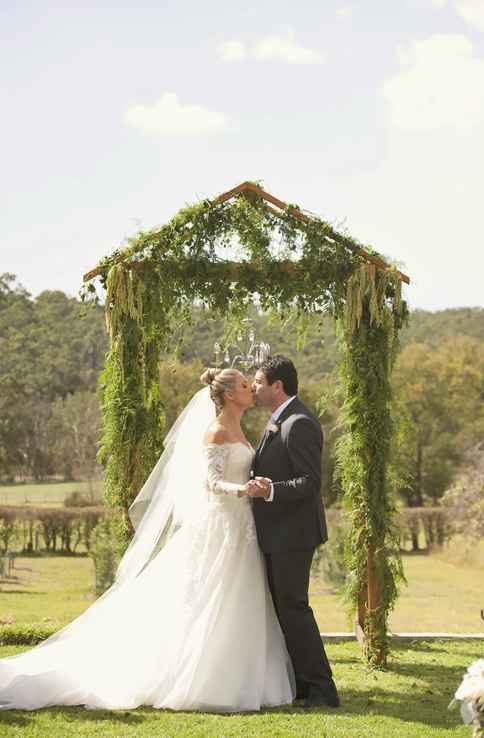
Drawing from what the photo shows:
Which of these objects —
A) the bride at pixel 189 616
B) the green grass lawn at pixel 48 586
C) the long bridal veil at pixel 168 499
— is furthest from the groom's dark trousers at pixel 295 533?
the green grass lawn at pixel 48 586

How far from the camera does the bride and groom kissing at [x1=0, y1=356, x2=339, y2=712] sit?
599cm

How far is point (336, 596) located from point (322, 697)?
1108 cm

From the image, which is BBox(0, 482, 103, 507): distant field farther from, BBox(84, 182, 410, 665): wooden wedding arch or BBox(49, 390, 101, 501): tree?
BBox(84, 182, 410, 665): wooden wedding arch

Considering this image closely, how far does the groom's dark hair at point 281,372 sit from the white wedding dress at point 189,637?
50cm

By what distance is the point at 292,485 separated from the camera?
6.12 meters

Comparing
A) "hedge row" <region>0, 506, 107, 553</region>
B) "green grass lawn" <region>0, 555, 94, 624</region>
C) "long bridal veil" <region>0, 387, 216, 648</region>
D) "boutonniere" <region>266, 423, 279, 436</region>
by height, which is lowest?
"green grass lawn" <region>0, 555, 94, 624</region>

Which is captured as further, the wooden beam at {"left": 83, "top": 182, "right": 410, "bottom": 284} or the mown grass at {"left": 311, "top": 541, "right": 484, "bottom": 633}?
the mown grass at {"left": 311, "top": 541, "right": 484, "bottom": 633}

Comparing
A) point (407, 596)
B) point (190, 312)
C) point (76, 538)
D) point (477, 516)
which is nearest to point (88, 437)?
point (76, 538)

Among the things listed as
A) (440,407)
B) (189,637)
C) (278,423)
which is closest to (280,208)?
(278,423)

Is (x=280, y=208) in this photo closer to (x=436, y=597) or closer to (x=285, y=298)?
(x=285, y=298)

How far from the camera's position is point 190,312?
8.26 metres

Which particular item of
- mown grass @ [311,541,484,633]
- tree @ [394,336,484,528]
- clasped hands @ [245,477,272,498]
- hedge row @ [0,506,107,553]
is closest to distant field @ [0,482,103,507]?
hedge row @ [0,506,107,553]

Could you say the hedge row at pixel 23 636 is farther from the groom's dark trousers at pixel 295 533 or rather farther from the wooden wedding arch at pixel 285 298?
the groom's dark trousers at pixel 295 533

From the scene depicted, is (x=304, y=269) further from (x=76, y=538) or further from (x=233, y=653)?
(x=76, y=538)
